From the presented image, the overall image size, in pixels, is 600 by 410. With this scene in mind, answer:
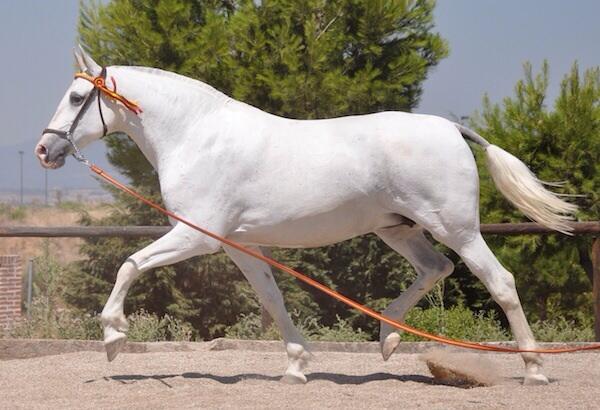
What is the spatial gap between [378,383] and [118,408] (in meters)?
1.61

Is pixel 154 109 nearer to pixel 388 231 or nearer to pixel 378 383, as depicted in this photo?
pixel 388 231

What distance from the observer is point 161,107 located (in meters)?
6.26

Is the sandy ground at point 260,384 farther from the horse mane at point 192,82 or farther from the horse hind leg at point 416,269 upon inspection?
the horse mane at point 192,82

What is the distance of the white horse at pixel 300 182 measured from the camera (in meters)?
5.93

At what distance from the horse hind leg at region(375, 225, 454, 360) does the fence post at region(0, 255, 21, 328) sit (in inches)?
346

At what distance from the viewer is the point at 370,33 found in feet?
39.9

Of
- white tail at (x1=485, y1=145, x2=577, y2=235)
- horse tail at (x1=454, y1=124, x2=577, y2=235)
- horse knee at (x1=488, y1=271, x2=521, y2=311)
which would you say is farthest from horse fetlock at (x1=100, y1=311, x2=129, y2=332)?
white tail at (x1=485, y1=145, x2=577, y2=235)

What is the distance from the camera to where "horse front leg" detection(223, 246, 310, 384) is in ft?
20.6

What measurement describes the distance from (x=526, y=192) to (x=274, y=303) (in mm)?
1594

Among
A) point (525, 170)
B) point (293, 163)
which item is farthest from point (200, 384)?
point (525, 170)

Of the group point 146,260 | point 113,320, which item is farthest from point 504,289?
point 113,320

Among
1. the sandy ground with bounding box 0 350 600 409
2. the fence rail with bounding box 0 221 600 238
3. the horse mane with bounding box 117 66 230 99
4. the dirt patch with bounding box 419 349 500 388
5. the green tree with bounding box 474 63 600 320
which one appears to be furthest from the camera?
the green tree with bounding box 474 63 600 320

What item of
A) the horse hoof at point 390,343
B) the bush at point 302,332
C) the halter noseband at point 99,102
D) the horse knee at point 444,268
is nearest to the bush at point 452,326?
the bush at point 302,332

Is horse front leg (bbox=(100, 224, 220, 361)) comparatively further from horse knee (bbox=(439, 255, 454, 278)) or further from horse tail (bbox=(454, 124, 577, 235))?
horse tail (bbox=(454, 124, 577, 235))
